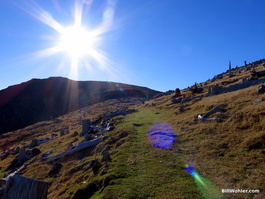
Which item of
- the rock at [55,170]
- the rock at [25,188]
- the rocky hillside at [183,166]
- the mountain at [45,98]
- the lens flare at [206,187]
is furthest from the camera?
the mountain at [45,98]

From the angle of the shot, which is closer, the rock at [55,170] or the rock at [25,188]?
the rock at [25,188]

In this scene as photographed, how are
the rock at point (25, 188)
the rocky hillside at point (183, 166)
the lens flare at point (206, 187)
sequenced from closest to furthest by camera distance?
→ the lens flare at point (206, 187)
the rock at point (25, 188)
the rocky hillside at point (183, 166)

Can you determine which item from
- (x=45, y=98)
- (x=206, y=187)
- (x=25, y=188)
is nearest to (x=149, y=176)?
(x=206, y=187)

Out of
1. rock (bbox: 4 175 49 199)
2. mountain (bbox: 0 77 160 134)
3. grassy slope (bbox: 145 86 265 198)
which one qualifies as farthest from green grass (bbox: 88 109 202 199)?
mountain (bbox: 0 77 160 134)

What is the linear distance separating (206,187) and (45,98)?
14643 centimetres

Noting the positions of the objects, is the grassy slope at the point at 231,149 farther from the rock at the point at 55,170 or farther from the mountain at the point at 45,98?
the mountain at the point at 45,98

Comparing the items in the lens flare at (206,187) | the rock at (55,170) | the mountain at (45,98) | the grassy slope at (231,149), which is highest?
the mountain at (45,98)

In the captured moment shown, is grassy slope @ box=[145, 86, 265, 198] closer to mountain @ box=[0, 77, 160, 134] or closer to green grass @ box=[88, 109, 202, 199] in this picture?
green grass @ box=[88, 109, 202, 199]

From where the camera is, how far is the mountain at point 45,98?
115062mm

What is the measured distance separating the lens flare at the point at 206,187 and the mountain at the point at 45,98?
10055 centimetres

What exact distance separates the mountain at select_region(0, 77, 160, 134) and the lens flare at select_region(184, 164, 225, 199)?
101 meters

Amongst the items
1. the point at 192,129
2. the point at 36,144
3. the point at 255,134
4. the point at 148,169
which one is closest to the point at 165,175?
the point at 148,169

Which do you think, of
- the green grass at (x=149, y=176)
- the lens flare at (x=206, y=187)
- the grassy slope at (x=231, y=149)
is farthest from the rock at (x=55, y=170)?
the lens flare at (x=206, y=187)

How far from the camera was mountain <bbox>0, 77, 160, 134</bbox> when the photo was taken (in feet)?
378
